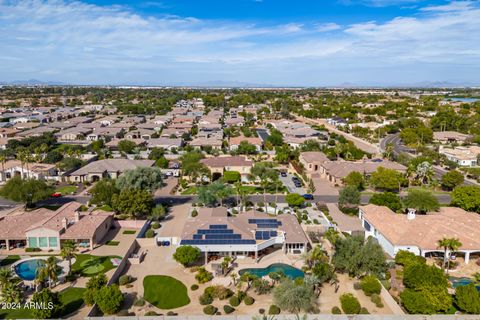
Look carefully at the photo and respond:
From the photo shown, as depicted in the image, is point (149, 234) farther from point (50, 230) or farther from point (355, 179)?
point (355, 179)

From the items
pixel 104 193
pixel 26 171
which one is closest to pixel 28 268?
pixel 104 193

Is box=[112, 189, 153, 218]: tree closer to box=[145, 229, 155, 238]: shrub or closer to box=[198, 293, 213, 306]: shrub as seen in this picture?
box=[145, 229, 155, 238]: shrub

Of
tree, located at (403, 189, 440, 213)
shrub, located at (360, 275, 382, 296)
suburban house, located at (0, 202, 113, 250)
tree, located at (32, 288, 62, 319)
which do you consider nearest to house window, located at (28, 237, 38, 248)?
suburban house, located at (0, 202, 113, 250)

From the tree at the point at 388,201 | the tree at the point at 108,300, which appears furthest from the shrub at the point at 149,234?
the tree at the point at 388,201

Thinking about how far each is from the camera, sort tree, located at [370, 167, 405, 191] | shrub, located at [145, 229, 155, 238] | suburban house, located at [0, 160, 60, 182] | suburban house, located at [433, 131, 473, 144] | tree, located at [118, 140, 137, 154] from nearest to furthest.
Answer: shrub, located at [145, 229, 155, 238] < tree, located at [370, 167, 405, 191] < suburban house, located at [0, 160, 60, 182] < tree, located at [118, 140, 137, 154] < suburban house, located at [433, 131, 473, 144]

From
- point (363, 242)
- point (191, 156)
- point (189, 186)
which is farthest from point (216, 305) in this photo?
point (191, 156)
